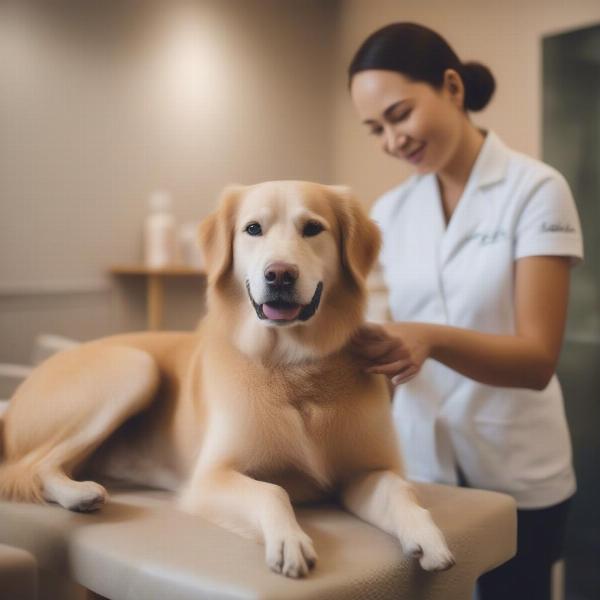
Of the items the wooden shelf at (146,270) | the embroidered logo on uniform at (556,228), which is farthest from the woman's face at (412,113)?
the wooden shelf at (146,270)

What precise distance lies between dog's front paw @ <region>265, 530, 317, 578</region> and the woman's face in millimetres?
774

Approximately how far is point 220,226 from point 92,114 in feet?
7.10

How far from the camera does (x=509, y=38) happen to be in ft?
9.12

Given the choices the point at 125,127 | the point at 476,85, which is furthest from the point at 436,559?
the point at 125,127

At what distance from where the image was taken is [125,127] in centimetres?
305

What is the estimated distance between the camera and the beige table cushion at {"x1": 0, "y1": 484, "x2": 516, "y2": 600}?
0.70 m

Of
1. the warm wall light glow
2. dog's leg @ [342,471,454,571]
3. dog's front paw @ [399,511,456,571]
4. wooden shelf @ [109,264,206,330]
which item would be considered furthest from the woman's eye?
the warm wall light glow

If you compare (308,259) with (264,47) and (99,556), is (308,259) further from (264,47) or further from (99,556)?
(264,47)

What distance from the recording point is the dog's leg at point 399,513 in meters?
0.76

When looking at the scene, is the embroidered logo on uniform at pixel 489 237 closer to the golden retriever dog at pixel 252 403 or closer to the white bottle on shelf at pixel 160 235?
the golden retriever dog at pixel 252 403

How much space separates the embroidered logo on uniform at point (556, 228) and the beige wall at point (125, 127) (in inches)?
87.2

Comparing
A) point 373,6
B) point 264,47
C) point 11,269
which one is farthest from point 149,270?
point 373,6

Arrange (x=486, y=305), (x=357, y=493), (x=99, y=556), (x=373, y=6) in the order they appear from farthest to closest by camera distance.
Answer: (x=373, y=6) → (x=486, y=305) → (x=357, y=493) → (x=99, y=556)

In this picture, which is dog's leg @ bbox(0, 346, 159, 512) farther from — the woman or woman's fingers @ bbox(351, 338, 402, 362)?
the woman
